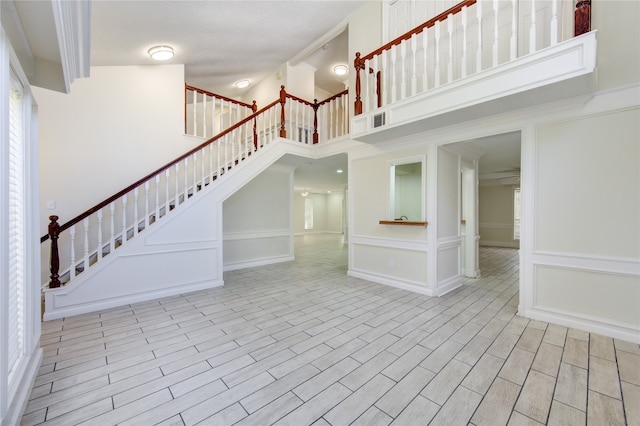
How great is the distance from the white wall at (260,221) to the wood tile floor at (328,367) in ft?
7.37

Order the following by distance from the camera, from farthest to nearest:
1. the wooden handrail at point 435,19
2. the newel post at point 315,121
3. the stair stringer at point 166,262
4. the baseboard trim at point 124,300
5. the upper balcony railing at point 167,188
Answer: the newel post at point 315,121 → the upper balcony railing at point 167,188 → the stair stringer at point 166,262 → the baseboard trim at point 124,300 → the wooden handrail at point 435,19

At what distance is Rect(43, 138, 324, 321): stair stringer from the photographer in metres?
3.21

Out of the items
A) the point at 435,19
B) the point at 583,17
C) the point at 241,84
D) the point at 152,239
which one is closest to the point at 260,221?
the point at 152,239

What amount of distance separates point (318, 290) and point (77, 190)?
405 cm

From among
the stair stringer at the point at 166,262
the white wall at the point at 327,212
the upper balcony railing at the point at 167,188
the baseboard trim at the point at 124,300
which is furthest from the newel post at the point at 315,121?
the white wall at the point at 327,212

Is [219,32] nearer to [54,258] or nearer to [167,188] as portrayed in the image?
[167,188]

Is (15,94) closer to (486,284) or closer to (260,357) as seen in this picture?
(260,357)

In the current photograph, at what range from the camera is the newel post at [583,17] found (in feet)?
7.47

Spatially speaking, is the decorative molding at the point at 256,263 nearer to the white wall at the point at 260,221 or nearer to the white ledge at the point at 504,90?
the white wall at the point at 260,221

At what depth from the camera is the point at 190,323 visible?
2.88 m

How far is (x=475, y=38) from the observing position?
350 centimetres

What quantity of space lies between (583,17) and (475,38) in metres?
1.37

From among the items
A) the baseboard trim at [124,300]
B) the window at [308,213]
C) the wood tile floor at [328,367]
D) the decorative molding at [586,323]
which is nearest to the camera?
the wood tile floor at [328,367]

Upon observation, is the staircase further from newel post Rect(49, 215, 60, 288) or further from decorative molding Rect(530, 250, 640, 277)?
decorative molding Rect(530, 250, 640, 277)
